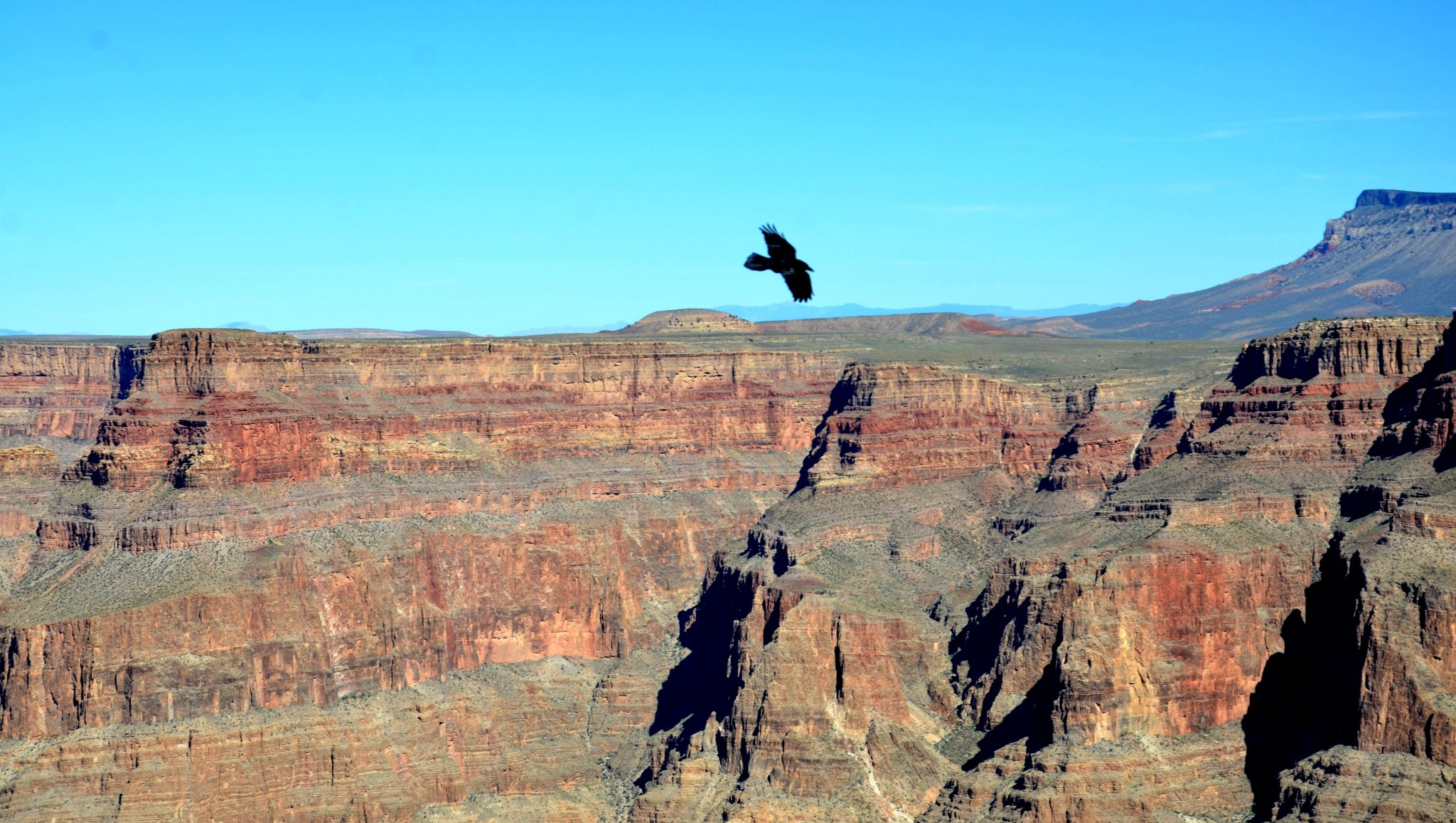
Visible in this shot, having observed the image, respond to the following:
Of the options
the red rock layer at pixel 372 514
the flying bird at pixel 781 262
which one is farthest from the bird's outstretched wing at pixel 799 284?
the red rock layer at pixel 372 514

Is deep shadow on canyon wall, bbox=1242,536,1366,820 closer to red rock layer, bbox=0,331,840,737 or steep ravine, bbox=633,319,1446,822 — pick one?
steep ravine, bbox=633,319,1446,822

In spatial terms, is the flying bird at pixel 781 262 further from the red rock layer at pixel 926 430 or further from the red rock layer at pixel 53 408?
the red rock layer at pixel 53 408

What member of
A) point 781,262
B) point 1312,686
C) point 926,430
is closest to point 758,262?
point 781,262

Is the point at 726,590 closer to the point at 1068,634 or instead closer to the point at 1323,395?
the point at 1068,634

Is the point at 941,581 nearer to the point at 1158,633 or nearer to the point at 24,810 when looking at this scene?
the point at 1158,633

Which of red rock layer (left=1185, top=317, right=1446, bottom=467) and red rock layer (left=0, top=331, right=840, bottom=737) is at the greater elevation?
red rock layer (left=1185, top=317, right=1446, bottom=467)

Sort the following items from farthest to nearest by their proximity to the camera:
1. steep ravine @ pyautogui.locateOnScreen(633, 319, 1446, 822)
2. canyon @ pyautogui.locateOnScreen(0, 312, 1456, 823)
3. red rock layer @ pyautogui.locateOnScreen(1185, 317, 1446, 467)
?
1. red rock layer @ pyautogui.locateOnScreen(1185, 317, 1446, 467)
2. canyon @ pyautogui.locateOnScreen(0, 312, 1456, 823)
3. steep ravine @ pyautogui.locateOnScreen(633, 319, 1446, 822)

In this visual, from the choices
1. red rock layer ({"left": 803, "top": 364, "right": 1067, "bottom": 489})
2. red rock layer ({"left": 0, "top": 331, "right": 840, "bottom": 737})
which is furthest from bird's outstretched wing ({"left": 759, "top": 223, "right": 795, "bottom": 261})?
red rock layer ({"left": 803, "top": 364, "right": 1067, "bottom": 489})

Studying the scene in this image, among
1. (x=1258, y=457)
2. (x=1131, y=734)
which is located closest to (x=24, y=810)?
(x=1131, y=734)

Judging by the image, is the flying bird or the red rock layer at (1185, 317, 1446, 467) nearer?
the flying bird
